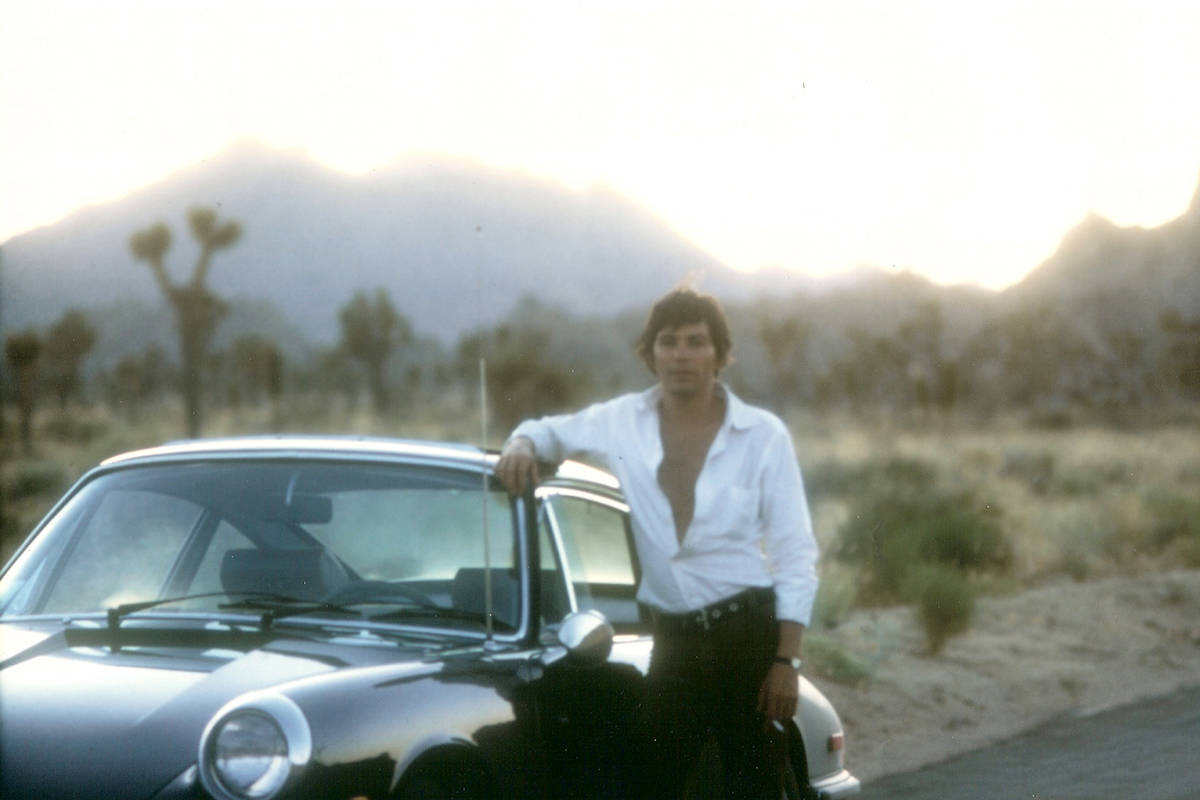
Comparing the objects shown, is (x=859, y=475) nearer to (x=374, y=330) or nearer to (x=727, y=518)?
(x=374, y=330)

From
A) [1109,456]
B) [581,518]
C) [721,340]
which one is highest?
[721,340]

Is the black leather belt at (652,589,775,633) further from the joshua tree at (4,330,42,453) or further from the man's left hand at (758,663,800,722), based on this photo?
the joshua tree at (4,330,42,453)

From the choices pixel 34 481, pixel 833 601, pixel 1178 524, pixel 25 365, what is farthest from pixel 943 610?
pixel 25 365

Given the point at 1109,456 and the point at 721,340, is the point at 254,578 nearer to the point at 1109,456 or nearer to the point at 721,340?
the point at 721,340

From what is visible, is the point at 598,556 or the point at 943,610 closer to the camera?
the point at 598,556

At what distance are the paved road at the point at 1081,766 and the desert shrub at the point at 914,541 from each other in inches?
166

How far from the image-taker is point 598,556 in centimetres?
623

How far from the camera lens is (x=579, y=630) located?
4.76 metres

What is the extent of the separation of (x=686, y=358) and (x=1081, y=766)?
4.73 m

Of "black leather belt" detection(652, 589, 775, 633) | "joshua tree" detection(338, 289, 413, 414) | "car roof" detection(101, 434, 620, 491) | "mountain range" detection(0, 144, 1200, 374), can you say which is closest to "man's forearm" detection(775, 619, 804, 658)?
"black leather belt" detection(652, 589, 775, 633)

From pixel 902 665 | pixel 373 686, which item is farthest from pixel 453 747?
pixel 902 665

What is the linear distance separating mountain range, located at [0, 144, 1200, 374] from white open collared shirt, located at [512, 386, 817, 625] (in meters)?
72.8

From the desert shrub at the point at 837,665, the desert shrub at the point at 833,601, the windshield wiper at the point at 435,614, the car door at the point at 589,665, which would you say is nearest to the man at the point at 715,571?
the car door at the point at 589,665

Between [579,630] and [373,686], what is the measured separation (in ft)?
2.15
